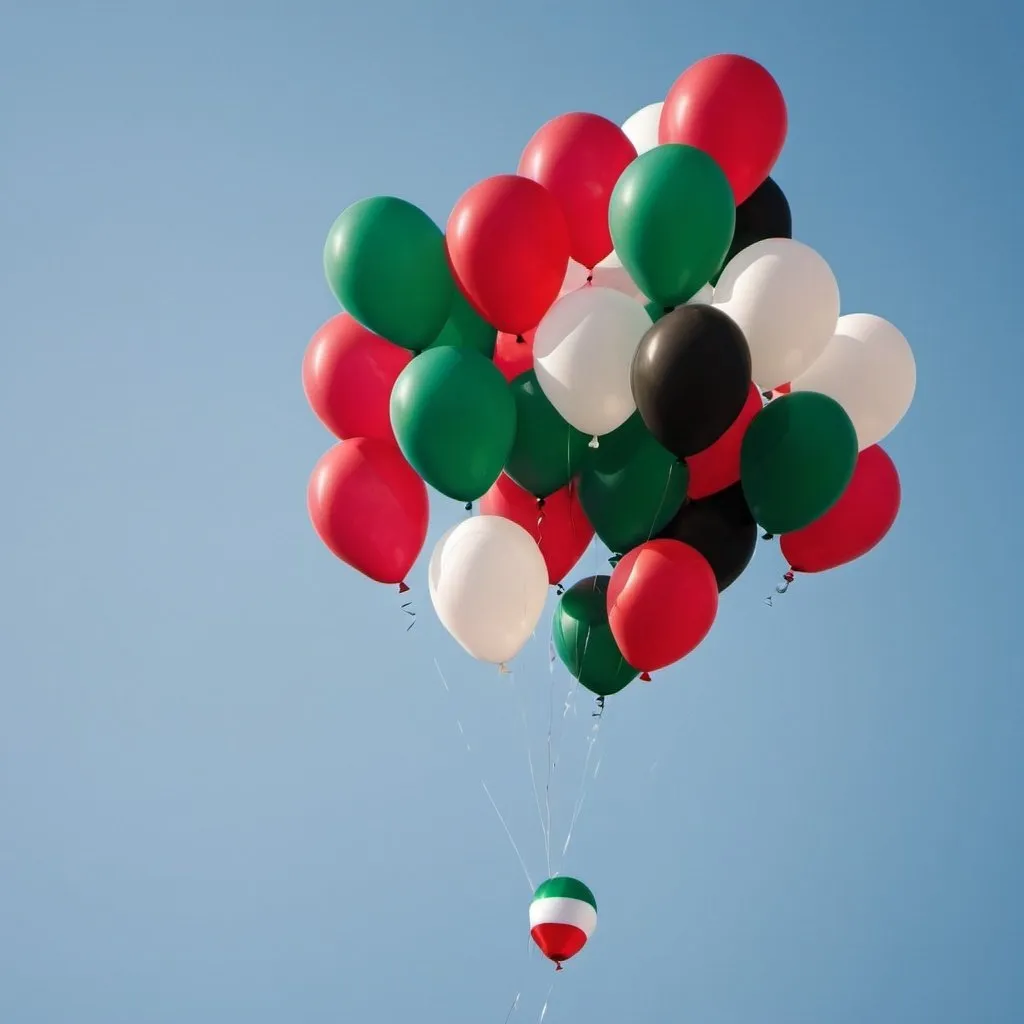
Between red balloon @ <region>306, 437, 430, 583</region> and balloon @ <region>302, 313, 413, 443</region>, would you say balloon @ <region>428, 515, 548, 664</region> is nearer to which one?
red balloon @ <region>306, 437, 430, 583</region>

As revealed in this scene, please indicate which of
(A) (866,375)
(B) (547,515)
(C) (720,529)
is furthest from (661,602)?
(A) (866,375)

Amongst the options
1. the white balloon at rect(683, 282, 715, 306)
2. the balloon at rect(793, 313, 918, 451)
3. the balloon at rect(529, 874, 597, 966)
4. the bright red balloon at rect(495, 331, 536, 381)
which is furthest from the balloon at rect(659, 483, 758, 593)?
the balloon at rect(529, 874, 597, 966)

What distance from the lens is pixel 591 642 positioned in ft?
23.1

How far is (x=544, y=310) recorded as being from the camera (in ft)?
21.1

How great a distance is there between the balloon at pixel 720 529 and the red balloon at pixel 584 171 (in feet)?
Answer: 3.97

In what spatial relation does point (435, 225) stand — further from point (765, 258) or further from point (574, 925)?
point (574, 925)

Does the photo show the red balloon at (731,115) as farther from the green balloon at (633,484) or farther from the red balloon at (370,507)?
→ the red balloon at (370,507)

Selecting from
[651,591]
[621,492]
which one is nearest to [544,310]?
[621,492]

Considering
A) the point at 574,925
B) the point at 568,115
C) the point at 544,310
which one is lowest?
the point at 574,925

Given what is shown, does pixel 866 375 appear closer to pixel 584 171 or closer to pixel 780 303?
pixel 780 303

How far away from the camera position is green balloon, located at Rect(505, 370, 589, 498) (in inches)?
258

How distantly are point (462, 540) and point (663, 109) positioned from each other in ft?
7.10

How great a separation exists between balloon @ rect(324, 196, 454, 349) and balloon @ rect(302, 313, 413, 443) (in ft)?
0.42

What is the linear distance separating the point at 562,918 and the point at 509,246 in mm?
2936
